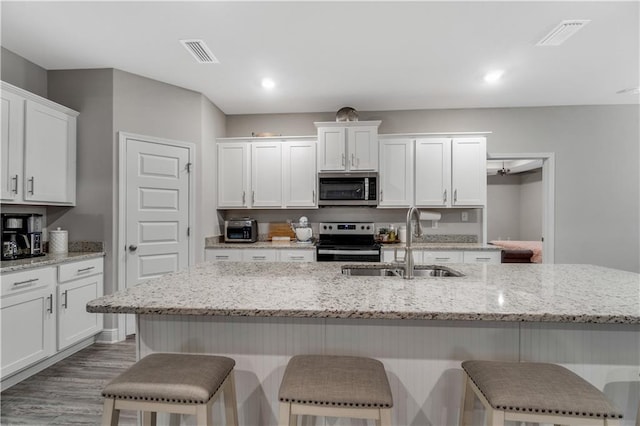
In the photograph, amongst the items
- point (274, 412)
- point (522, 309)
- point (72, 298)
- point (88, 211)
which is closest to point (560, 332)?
point (522, 309)

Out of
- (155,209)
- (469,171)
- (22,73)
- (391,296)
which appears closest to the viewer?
(391,296)

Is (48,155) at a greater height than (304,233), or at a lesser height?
greater

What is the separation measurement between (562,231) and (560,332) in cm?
348

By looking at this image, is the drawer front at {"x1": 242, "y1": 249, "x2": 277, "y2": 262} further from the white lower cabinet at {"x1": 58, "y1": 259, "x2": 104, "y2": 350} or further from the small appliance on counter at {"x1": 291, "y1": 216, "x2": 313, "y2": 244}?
the white lower cabinet at {"x1": 58, "y1": 259, "x2": 104, "y2": 350}

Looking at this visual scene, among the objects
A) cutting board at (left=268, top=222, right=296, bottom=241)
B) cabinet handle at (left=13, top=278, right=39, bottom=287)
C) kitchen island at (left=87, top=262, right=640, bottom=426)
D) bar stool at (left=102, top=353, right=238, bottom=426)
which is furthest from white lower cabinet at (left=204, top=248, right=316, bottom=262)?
bar stool at (left=102, top=353, right=238, bottom=426)

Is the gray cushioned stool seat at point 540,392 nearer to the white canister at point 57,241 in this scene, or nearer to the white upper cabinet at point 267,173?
the white upper cabinet at point 267,173

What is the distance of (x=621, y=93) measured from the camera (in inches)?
147

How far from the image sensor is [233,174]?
4180 mm

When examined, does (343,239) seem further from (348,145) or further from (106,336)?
(106,336)

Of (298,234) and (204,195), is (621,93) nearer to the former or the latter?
(298,234)

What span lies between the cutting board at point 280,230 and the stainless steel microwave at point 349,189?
702 millimetres

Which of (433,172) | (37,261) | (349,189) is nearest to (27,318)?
(37,261)

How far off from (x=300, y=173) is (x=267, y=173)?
1.43 ft

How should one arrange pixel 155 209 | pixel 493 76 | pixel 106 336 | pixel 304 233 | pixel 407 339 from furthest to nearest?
pixel 304 233
pixel 155 209
pixel 493 76
pixel 106 336
pixel 407 339
